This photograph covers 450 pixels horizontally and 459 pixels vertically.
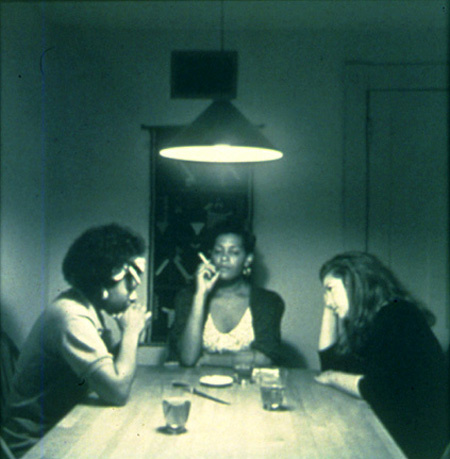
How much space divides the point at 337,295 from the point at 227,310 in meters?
0.75

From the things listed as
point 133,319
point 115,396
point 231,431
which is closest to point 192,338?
point 133,319

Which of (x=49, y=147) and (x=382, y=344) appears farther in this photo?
(x=49, y=147)

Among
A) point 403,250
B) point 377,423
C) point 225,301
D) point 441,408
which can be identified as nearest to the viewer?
point 377,423

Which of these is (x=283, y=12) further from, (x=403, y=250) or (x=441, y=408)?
(x=441, y=408)

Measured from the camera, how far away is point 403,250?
3617mm

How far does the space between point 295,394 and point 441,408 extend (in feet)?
1.67

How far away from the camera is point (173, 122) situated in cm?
370

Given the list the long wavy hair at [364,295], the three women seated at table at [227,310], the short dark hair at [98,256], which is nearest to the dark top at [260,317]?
the three women seated at table at [227,310]

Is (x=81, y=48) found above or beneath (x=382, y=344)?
above

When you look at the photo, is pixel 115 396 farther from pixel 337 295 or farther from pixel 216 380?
pixel 337 295

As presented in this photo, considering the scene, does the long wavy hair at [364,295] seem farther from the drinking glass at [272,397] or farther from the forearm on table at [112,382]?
the forearm on table at [112,382]

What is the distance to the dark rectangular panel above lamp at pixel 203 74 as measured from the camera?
3.67 metres

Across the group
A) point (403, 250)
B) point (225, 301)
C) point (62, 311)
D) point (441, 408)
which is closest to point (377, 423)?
point (441, 408)

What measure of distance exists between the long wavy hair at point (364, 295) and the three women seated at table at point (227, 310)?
20.2 inches
